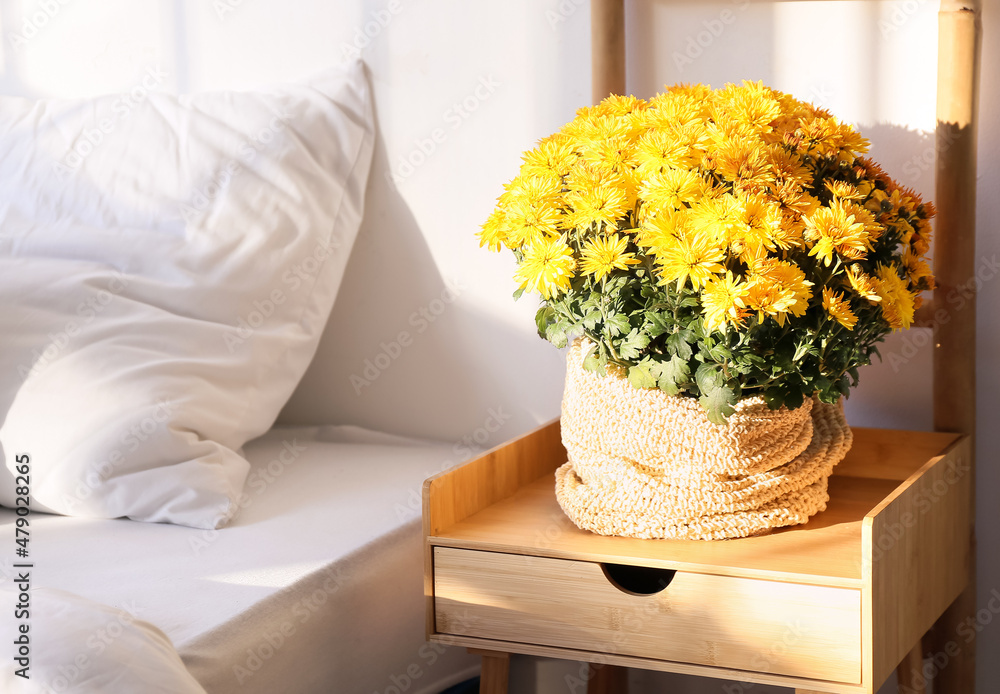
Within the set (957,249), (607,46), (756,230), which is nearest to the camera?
(756,230)

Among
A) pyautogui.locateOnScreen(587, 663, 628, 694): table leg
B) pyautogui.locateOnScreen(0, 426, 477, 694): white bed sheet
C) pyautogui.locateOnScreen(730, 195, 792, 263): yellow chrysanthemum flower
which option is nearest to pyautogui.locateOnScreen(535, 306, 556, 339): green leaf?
pyautogui.locateOnScreen(730, 195, 792, 263): yellow chrysanthemum flower

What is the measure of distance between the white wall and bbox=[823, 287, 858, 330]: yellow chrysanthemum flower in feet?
1.44

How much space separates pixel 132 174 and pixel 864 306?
3.11 feet

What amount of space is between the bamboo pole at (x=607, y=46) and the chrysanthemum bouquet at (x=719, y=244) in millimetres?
299

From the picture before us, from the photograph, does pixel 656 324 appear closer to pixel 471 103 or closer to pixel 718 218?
pixel 718 218

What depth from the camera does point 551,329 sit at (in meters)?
0.93

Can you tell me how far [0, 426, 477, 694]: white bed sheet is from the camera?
89 cm

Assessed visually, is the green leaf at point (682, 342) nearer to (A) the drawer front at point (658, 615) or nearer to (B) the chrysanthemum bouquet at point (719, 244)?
(B) the chrysanthemum bouquet at point (719, 244)

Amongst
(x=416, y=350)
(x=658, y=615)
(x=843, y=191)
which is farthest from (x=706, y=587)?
(x=416, y=350)

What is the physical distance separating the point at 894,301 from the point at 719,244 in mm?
183

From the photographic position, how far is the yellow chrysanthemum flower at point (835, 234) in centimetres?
79

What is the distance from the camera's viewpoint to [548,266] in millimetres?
856

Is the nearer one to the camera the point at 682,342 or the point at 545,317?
the point at 682,342

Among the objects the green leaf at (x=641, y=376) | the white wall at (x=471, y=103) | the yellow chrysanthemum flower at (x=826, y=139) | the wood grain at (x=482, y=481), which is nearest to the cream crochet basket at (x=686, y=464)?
the green leaf at (x=641, y=376)
